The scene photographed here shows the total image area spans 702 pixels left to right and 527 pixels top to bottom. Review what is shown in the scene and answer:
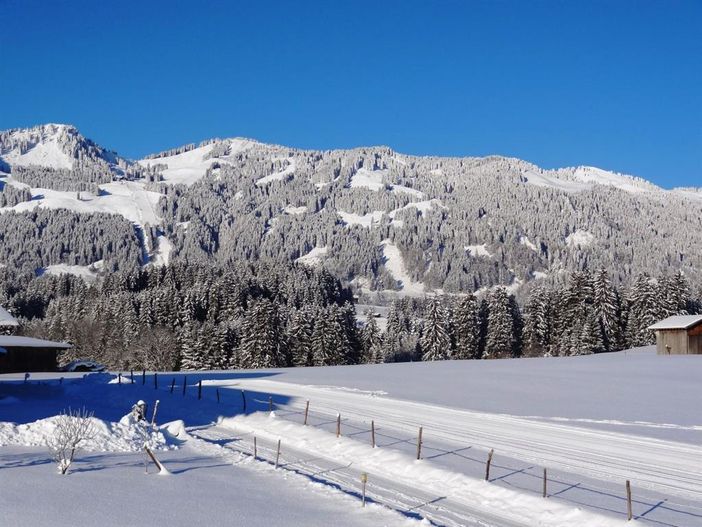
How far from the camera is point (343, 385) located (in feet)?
167

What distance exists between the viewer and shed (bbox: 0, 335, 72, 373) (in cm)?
6256

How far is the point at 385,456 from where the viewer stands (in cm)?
2561

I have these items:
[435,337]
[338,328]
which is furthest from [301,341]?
[435,337]

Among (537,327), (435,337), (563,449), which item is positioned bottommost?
(563,449)

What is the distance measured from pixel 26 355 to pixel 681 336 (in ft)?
218

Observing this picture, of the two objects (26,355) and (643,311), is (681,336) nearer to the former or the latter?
(643,311)

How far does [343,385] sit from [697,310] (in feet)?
227

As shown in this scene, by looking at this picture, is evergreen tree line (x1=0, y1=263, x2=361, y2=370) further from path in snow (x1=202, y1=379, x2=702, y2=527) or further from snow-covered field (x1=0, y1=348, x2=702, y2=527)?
path in snow (x1=202, y1=379, x2=702, y2=527)

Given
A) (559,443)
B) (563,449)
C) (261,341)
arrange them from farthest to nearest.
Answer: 1. (261,341)
2. (559,443)
3. (563,449)

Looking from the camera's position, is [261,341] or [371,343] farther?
[371,343]

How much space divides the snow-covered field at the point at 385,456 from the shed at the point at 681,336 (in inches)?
948

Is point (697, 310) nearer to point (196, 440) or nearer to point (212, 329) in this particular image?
point (212, 329)

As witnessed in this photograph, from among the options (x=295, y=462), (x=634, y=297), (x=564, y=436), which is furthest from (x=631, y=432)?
(x=634, y=297)

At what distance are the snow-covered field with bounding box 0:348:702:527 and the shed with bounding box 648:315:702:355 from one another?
24.1m
